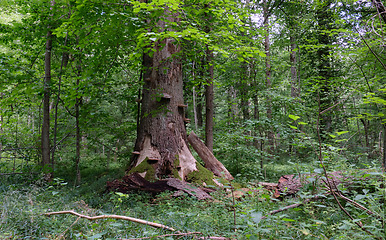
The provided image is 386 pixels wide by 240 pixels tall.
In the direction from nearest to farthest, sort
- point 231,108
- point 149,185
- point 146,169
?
point 149,185
point 146,169
point 231,108

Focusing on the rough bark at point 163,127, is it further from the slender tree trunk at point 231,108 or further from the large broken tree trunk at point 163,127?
the slender tree trunk at point 231,108

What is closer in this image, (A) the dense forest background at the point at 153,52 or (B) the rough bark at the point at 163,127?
(A) the dense forest background at the point at 153,52

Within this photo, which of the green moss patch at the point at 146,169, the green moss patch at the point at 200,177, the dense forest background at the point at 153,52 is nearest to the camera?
the dense forest background at the point at 153,52

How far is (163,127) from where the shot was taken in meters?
5.92

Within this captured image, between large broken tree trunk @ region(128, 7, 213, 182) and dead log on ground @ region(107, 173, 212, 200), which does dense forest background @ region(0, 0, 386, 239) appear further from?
dead log on ground @ region(107, 173, 212, 200)

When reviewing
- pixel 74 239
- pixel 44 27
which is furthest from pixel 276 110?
pixel 44 27

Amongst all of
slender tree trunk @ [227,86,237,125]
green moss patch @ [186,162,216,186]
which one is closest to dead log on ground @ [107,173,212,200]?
green moss patch @ [186,162,216,186]

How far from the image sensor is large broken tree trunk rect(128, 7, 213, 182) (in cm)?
556

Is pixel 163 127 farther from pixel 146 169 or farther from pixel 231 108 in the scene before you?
pixel 231 108

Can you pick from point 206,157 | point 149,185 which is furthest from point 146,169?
point 206,157

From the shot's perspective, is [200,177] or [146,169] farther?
[200,177]

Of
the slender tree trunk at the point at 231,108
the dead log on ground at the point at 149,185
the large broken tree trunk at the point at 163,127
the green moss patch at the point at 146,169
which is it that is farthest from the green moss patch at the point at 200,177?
the slender tree trunk at the point at 231,108

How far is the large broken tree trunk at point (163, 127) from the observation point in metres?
5.56

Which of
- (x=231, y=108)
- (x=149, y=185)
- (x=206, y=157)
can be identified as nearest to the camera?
(x=149, y=185)
